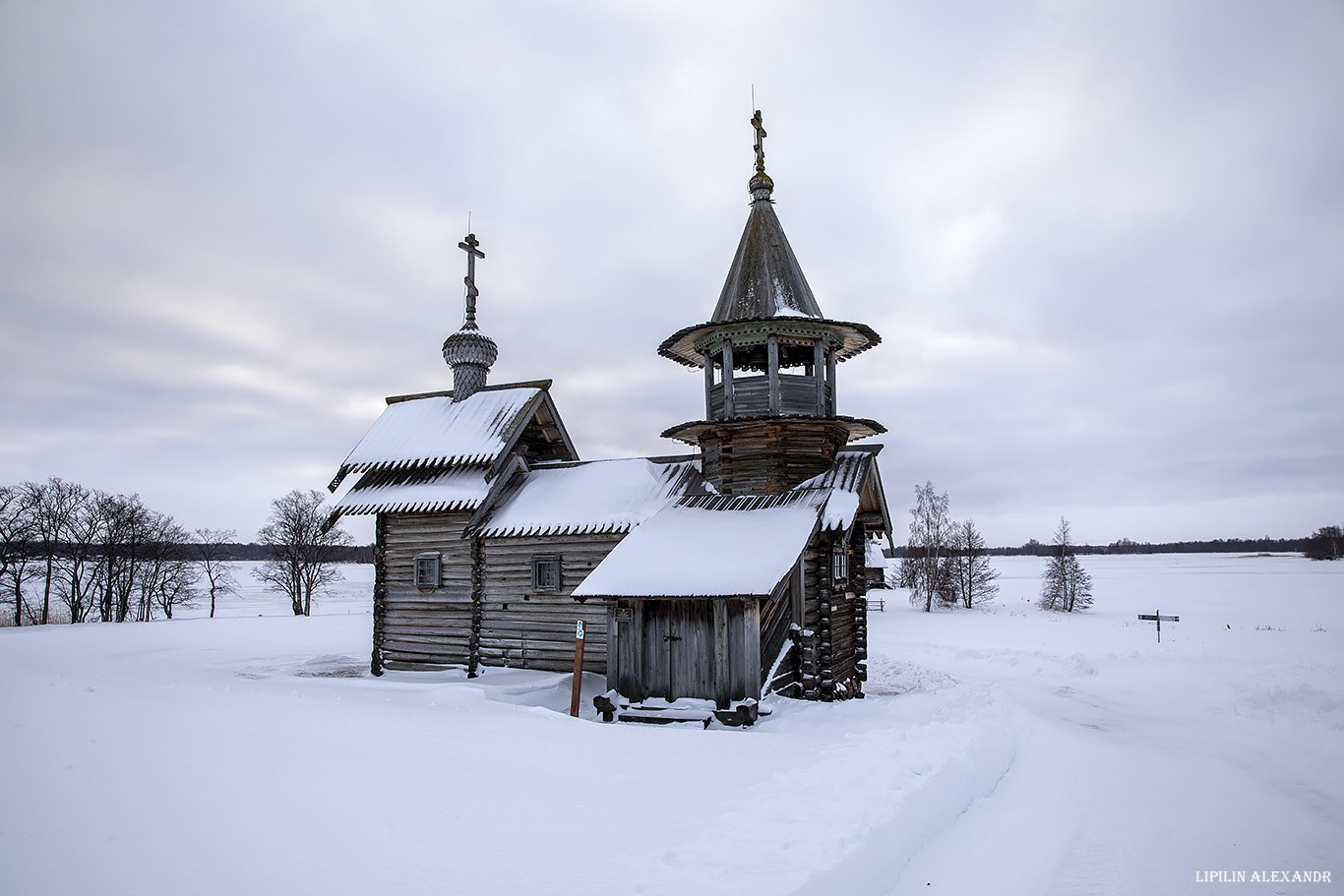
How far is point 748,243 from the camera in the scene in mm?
19609

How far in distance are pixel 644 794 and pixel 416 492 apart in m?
15.0

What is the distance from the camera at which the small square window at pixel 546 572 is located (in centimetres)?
1898

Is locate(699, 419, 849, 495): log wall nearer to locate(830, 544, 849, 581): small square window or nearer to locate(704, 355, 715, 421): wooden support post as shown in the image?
locate(704, 355, 715, 421): wooden support post

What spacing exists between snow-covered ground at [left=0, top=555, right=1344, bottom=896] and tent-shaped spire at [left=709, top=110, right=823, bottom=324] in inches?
371

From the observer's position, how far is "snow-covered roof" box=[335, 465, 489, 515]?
20.1m

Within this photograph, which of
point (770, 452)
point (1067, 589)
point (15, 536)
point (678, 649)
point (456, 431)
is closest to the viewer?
point (678, 649)

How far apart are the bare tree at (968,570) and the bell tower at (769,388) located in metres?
36.3

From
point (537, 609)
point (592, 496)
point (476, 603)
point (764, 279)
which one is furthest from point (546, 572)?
point (764, 279)

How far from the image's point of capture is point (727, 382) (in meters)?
17.7

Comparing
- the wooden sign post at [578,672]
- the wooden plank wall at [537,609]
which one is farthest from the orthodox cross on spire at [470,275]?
the wooden sign post at [578,672]

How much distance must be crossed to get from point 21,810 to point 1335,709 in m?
21.2

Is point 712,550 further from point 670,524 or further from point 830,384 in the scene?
point 830,384

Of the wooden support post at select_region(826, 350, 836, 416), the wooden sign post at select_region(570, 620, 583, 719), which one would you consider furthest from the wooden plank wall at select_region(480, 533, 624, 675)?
the wooden support post at select_region(826, 350, 836, 416)

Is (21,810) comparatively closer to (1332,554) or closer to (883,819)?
(883,819)
